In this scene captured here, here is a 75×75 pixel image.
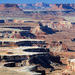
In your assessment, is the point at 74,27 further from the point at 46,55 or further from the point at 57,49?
the point at 46,55

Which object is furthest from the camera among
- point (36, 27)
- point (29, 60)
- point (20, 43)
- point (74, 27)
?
point (74, 27)

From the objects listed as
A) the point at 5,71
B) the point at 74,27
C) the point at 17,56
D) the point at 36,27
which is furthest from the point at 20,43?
the point at 74,27

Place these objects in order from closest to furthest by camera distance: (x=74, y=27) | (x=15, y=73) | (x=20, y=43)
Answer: (x=15, y=73)
(x=20, y=43)
(x=74, y=27)

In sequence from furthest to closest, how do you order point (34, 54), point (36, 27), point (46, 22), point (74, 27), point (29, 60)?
point (46, 22), point (74, 27), point (36, 27), point (34, 54), point (29, 60)

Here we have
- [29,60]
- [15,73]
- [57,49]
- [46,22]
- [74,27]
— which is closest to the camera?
[15,73]

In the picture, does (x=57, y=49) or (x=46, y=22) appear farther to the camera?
(x=46, y=22)

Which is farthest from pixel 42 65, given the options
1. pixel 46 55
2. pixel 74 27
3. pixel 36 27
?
pixel 74 27

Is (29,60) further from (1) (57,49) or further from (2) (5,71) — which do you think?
(1) (57,49)

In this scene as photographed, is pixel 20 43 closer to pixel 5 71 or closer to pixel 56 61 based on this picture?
pixel 56 61

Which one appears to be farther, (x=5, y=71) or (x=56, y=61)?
(x=56, y=61)
